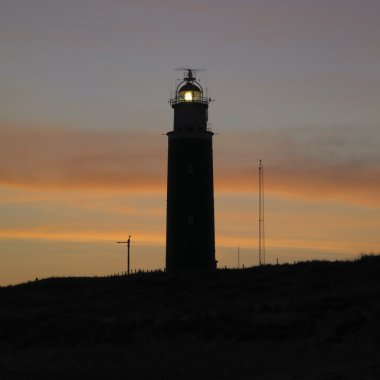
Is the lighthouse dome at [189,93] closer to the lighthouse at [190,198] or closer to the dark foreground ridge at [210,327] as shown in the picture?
the lighthouse at [190,198]

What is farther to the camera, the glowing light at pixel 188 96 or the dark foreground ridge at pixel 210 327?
the glowing light at pixel 188 96

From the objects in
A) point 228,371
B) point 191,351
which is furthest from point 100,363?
point 228,371

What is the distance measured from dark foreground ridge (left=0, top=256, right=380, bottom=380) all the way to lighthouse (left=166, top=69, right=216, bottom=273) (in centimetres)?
441

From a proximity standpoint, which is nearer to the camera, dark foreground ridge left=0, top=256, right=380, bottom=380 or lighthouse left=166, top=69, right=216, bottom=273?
dark foreground ridge left=0, top=256, right=380, bottom=380

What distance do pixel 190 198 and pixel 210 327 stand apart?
20.7 m

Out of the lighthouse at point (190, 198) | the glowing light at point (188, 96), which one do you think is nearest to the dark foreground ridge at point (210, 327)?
the lighthouse at point (190, 198)

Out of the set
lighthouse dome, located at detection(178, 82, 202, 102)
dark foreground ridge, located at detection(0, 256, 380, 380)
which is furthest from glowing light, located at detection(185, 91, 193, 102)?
dark foreground ridge, located at detection(0, 256, 380, 380)

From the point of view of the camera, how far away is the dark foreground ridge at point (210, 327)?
80.2ft

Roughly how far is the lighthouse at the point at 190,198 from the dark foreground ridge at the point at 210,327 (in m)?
4.41

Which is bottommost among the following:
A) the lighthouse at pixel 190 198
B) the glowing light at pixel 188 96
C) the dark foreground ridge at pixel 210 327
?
the dark foreground ridge at pixel 210 327

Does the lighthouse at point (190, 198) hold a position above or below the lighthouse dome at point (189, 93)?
below

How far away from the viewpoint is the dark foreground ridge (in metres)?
24.4

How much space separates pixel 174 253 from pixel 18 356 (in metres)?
18.7

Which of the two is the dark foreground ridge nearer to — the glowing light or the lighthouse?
the lighthouse
